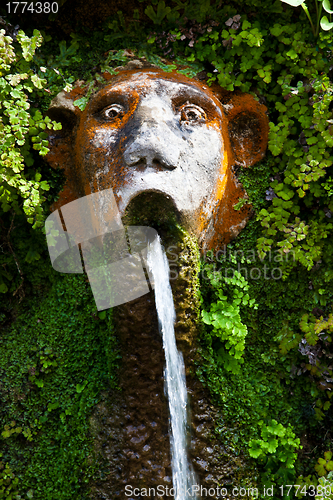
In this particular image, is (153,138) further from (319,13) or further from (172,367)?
(319,13)

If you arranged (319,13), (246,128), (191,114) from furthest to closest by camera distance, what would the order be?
(246,128), (319,13), (191,114)

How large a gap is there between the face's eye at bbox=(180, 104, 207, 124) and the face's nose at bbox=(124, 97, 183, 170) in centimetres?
13

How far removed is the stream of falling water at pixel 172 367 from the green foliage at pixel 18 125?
3.03ft

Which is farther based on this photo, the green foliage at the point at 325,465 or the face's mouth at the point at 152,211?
the green foliage at the point at 325,465

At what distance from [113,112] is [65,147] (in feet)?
1.61

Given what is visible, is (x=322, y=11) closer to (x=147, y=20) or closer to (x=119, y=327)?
(x=147, y=20)

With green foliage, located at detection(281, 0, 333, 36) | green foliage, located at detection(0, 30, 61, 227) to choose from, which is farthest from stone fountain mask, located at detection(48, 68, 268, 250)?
green foliage, located at detection(281, 0, 333, 36)

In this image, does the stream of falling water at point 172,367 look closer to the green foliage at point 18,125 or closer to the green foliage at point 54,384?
the green foliage at point 54,384

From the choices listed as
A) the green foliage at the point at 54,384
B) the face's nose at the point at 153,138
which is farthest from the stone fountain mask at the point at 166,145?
the green foliage at the point at 54,384

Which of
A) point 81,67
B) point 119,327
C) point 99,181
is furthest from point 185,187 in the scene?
point 81,67

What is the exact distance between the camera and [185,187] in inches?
101

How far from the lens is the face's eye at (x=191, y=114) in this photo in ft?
9.11

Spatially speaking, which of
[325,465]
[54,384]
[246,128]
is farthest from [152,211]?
[325,465]

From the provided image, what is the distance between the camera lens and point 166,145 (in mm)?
2531
